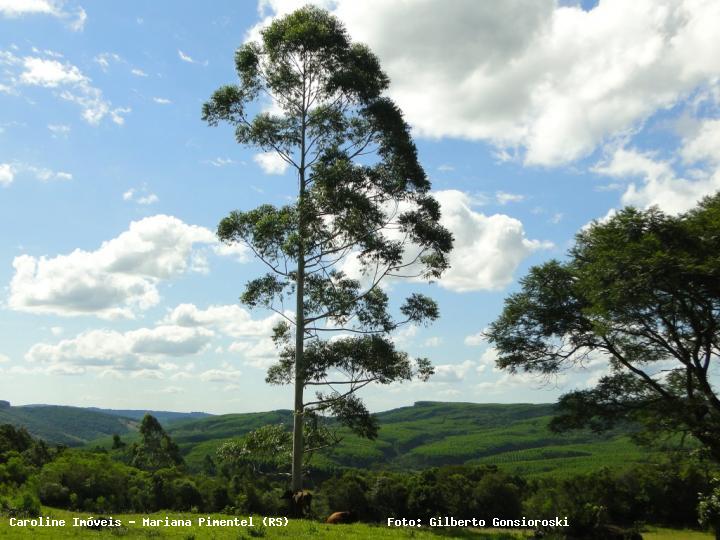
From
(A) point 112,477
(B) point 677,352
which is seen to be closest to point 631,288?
(B) point 677,352

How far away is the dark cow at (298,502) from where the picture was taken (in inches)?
987

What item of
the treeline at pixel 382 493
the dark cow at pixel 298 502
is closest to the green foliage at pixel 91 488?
the treeline at pixel 382 493

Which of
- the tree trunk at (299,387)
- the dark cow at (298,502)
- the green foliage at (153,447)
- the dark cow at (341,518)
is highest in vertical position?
the tree trunk at (299,387)

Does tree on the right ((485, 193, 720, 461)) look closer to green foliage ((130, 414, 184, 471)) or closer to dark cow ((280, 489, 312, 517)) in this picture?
dark cow ((280, 489, 312, 517))

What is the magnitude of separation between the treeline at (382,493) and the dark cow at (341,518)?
1.29 ft

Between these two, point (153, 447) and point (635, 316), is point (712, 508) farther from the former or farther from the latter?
point (153, 447)

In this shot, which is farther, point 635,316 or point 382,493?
point 382,493

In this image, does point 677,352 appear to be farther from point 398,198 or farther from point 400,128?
point 400,128

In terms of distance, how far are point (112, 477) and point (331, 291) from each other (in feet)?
50.9

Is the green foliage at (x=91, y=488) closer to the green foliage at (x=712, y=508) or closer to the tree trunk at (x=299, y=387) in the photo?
the tree trunk at (x=299, y=387)

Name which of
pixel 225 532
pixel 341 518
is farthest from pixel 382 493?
pixel 225 532

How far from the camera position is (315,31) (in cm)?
2767

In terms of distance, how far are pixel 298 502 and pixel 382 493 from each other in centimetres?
1169

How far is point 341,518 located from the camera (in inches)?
964
